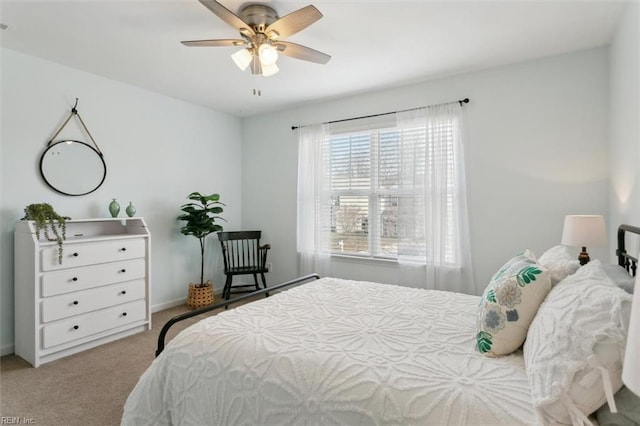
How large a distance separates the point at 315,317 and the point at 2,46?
3.39 meters

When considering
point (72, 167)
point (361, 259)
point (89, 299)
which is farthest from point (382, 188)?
point (72, 167)

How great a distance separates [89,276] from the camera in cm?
281

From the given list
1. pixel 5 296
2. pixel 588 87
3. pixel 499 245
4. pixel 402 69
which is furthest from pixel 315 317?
pixel 588 87

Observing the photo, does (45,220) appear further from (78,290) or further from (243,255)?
(243,255)

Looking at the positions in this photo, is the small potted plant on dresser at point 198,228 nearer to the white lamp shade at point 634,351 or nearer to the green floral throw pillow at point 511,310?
the green floral throw pillow at point 511,310

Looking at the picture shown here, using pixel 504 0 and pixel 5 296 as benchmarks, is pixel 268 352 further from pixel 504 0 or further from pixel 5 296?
pixel 5 296

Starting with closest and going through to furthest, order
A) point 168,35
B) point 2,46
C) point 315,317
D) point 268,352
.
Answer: point 268,352
point 315,317
point 168,35
point 2,46

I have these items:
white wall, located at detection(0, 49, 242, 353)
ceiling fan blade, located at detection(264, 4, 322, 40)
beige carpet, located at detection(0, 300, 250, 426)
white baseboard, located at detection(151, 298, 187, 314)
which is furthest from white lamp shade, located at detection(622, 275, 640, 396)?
white baseboard, located at detection(151, 298, 187, 314)

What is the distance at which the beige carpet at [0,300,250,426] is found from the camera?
75.7 inches

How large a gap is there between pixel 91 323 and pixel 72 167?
4.90 ft

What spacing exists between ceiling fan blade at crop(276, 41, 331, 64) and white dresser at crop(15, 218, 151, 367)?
2.28 meters

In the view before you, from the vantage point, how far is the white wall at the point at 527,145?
8.87 ft

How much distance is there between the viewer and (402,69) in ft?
10.2

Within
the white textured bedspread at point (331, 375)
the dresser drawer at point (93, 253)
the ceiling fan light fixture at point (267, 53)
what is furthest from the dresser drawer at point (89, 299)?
the ceiling fan light fixture at point (267, 53)
